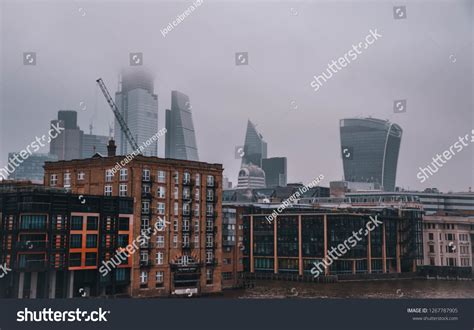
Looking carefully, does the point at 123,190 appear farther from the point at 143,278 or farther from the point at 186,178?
the point at 143,278

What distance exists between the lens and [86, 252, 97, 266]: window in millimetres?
32175

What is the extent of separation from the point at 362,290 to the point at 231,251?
30.2 feet

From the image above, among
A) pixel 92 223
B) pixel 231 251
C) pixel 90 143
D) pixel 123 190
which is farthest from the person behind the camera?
pixel 90 143

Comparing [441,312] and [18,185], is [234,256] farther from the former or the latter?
[441,312]

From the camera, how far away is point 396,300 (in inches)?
885

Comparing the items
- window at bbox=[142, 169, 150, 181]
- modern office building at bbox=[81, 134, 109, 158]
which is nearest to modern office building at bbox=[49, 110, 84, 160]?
modern office building at bbox=[81, 134, 109, 158]

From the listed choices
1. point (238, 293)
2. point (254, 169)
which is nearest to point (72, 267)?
point (238, 293)

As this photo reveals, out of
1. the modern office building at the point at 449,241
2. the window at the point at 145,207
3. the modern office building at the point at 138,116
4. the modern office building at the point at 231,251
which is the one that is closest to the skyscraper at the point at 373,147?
the modern office building at the point at 138,116

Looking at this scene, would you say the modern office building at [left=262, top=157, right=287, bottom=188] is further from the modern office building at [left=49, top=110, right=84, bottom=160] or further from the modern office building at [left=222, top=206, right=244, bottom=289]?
the modern office building at [left=222, top=206, right=244, bottom=289]

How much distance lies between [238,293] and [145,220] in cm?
935

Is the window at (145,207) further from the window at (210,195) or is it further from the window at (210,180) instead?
the window at (210,180)

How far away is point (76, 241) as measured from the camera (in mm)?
31812

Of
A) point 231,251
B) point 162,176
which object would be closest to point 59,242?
point 162,176

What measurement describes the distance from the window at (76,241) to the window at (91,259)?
24.7 inches
